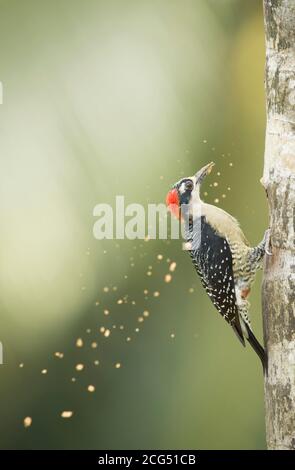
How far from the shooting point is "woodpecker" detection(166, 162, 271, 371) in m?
3.30

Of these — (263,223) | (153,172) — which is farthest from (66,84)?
(263,223)

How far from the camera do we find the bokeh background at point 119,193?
5266 mm

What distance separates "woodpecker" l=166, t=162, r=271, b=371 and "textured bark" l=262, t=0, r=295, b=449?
0.35 meters

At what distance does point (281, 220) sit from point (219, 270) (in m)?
0.55

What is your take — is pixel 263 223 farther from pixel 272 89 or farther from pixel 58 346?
pixel 272 89

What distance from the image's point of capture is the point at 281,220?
2865 millimetres

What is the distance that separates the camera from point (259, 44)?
212 inches

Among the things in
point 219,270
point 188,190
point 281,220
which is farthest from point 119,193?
point 281,220

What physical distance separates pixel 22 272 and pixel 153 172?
1122 millimetres

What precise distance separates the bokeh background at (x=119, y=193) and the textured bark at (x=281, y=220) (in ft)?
7.79

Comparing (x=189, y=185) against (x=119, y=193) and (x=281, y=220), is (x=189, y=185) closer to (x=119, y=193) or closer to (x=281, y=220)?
(x=281, y=220)

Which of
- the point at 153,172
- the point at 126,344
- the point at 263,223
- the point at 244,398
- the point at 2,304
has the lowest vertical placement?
the point at 244,398

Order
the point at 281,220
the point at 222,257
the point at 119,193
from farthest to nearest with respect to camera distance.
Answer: the point at 119,193
the point at 222,257
the point at 281,220
